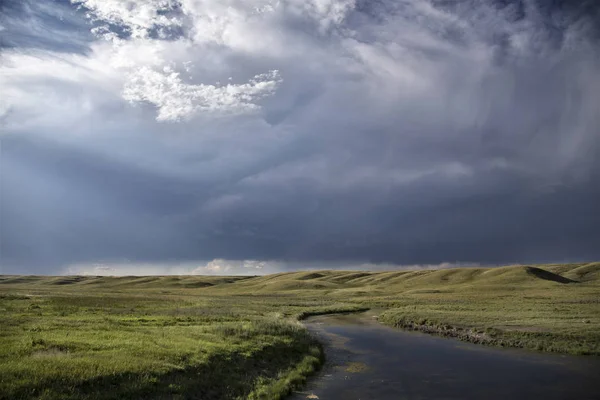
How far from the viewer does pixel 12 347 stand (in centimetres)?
2278

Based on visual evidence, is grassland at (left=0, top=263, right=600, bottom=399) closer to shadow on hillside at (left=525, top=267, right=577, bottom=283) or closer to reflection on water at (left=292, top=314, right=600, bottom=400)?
reflection on water at (left=292, top=314, right=600, bottom=400)

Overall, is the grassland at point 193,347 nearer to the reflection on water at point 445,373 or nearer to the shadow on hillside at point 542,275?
the reflection on water at point 445,373

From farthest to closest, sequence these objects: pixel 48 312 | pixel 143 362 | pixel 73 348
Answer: pixel 48 312
pixel 73 348
pixel 143 362

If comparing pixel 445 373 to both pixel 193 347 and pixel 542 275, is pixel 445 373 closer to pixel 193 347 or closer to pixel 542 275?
pixel 193 347

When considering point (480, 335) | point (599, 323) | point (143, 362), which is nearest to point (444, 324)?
point (480, 335)

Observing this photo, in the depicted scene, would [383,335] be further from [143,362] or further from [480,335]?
[143,362]

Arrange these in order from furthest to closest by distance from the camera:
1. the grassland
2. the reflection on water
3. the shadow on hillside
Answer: the shadow on hillside, the reflection on water, the grassland

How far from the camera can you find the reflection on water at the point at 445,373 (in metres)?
23.3

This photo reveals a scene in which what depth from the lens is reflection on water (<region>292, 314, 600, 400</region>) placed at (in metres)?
23.3

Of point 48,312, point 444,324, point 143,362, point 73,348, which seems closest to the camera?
point 143,362

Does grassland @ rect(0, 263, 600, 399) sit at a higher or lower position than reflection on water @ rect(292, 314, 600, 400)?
higher

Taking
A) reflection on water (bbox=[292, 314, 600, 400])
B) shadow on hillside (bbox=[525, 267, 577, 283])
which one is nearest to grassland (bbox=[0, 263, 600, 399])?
reflection on water (bbox=[292, 314, 600, 400])

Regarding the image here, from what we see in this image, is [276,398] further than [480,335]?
No

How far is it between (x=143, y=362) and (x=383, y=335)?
30.0 metres
